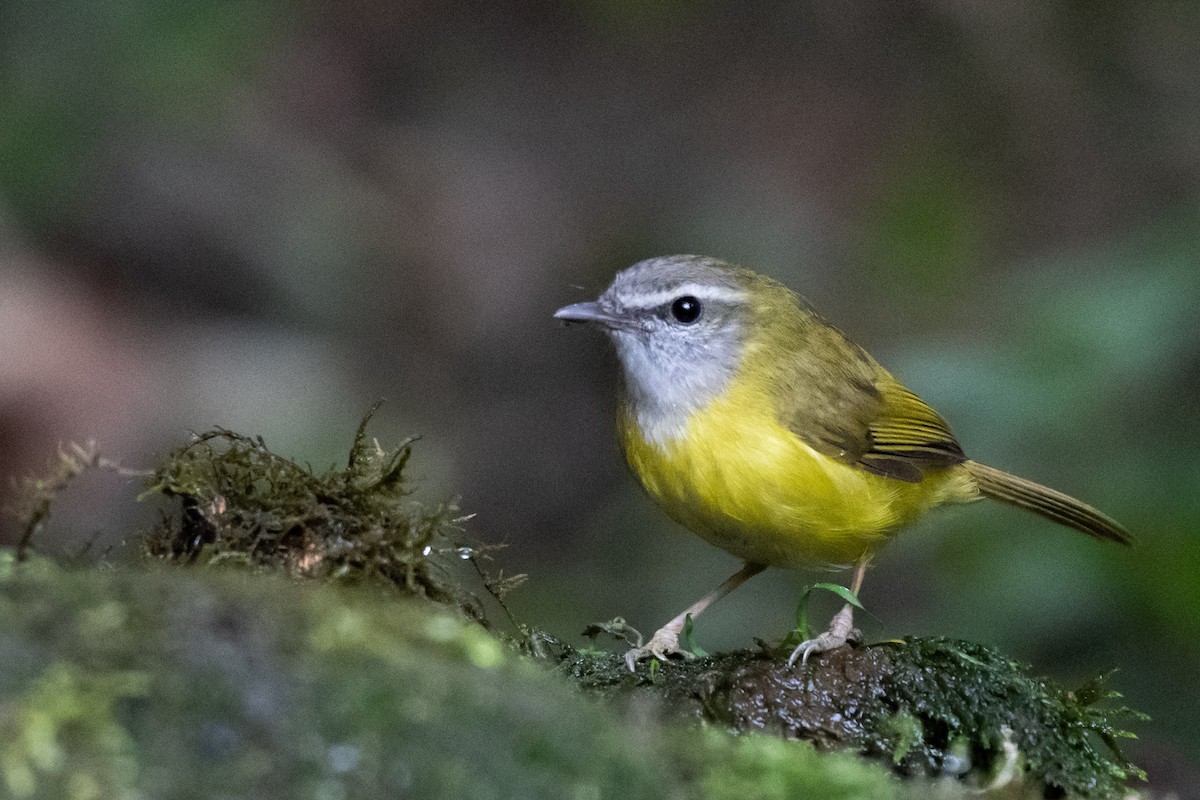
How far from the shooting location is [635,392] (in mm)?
3922

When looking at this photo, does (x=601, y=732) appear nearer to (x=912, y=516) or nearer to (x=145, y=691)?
(x=145, y=691)

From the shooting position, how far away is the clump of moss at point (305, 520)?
220cm

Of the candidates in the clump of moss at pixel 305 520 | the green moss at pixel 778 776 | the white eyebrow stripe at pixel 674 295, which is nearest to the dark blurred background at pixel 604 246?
the white eyebrow stripe at pixel 674 295

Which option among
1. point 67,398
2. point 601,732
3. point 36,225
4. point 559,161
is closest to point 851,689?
point 601,732

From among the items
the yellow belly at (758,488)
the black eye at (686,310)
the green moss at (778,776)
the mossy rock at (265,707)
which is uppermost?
the black eye at (686,310)

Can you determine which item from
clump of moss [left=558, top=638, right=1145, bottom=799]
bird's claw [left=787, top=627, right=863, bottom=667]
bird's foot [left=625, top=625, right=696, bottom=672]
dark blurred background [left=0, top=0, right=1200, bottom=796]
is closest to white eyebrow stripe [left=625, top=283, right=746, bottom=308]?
bird's foot [left=625, top=625, right=696, bottom=672]

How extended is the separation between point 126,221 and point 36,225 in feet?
2.50

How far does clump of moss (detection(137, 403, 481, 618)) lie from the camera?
7.20ft

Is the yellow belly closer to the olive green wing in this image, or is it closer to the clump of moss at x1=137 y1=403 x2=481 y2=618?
the olive green wing

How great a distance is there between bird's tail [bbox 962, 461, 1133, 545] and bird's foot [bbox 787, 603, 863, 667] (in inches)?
63.6

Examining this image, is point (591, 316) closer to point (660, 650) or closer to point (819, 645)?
point (660, 650)

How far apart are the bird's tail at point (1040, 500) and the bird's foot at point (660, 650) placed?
172 centimetres

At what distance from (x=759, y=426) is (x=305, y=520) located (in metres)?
1.85

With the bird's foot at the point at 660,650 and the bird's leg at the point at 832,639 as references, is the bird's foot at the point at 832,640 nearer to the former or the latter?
the bird's leg at the point at 832,639
